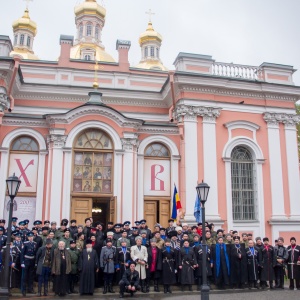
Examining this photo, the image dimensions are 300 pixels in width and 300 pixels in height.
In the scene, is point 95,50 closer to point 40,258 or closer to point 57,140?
point 57,140

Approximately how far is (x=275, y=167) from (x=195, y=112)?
457 centimetres

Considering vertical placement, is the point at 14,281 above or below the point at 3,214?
below

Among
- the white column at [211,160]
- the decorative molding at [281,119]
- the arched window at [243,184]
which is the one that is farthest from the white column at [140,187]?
the decorative molding at [281,119]

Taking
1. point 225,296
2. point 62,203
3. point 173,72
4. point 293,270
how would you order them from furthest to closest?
point 173,72
point 62,203
point 293,270
point 225,296

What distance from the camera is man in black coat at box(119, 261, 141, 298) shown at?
36.3 feet

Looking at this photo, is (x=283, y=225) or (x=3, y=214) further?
(x=283, y=225)

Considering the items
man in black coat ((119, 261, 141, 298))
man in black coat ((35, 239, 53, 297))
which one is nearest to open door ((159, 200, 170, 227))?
man in black coat ((119, 261, 141, 298))

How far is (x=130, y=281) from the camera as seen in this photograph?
36.9ft

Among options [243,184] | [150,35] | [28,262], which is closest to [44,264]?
[28,262]

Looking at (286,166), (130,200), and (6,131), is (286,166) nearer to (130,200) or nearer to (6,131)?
(130,200)

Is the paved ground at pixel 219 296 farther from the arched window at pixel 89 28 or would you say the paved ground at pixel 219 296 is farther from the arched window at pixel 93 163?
the arched window at pixel 89 28

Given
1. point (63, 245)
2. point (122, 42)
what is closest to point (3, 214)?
point (63, 245)

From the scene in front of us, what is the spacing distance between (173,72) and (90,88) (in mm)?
4285

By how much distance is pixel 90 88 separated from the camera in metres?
20.2
